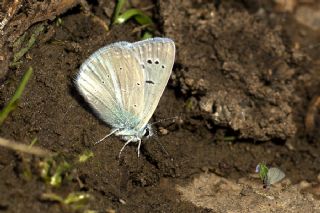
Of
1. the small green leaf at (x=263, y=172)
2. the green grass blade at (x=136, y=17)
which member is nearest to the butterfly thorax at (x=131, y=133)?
the small green leaf at (x=263, y=172)

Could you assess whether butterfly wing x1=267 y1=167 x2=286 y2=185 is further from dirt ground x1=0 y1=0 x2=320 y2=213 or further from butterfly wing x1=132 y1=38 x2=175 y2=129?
butterfly wing x1=132 y1=38 x2=175 y2=129

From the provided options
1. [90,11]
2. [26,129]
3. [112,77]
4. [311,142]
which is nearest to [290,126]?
[311,142]

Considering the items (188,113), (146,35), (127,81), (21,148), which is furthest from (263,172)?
(21,148)

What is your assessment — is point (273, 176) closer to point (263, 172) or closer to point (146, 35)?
point (263, 172)

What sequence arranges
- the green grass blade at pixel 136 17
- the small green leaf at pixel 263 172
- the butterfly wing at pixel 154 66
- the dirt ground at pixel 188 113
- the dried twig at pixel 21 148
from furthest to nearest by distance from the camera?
the green grass blade at pixel 136 17, the small green leaf at pixel 263 172, the butterfly wing at pixel 154 66, the dirt ground at pixel 188 113, the dried twig at pixel 21 148

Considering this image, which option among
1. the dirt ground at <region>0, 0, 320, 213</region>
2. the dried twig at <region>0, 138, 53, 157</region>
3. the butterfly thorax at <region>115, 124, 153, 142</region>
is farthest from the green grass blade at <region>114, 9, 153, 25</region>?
the dried twig at <region>0, 138, 53, 157</region>

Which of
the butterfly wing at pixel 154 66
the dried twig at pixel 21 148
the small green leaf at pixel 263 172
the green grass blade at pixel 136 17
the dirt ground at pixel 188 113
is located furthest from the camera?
the green grass blade at pixel 136 17

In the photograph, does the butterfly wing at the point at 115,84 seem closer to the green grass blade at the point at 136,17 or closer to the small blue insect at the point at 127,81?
the small blue insect at the point at 127,81
